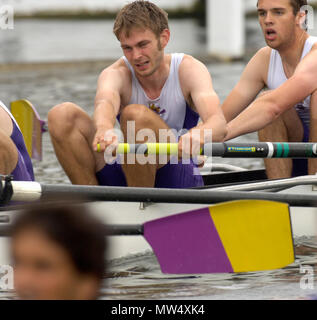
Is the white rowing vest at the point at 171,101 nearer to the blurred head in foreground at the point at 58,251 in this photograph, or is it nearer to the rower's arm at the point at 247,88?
the rower's arm at the point at 247,88

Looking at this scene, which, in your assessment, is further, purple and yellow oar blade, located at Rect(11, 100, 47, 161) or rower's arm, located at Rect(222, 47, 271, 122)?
purple and yellow oar blade, located at Rect(11, 100, 47, 161)

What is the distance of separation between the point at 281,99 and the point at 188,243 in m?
1.35

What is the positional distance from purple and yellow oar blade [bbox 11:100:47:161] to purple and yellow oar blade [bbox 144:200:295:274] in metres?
2.11

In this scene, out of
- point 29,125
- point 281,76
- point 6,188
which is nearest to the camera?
point 6,188

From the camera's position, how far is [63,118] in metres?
4.11

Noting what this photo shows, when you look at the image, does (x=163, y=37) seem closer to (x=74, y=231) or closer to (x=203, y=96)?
(x=203, y=96)

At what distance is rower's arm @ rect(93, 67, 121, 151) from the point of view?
388 centimetres

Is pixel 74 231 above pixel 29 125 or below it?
below

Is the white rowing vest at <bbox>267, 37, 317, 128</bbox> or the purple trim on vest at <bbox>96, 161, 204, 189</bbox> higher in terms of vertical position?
the white rowing vest at <bbox>267, 37, 317, 128</bbox>

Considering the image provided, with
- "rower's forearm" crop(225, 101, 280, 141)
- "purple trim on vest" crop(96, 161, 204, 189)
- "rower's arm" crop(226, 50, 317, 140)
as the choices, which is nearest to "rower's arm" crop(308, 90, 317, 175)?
"rower's arm" crop(226, 50, 317, 140)

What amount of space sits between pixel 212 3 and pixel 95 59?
218 cm

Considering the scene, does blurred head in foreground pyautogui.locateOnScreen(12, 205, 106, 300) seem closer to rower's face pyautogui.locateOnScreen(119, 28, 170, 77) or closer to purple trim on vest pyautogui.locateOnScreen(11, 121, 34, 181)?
purple trim on vest pyautogui.locateOnScreen(11, 121, 34, 181)

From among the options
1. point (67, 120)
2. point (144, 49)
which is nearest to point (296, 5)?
point (144, 49)
